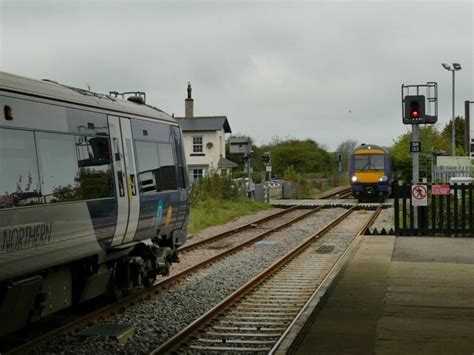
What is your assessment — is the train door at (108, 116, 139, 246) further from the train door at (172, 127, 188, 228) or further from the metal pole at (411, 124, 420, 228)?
the metal pole at (411, 124, 420, 228)

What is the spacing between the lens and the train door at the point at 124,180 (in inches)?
332

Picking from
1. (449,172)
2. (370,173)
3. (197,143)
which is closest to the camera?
(449,172)

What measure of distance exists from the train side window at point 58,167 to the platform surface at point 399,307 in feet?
9.59

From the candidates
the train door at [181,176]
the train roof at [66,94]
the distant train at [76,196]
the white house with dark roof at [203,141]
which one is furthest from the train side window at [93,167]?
the white house with dark roof at [203,141]

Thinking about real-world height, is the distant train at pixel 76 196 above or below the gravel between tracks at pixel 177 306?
above

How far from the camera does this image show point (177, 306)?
31.8 ft

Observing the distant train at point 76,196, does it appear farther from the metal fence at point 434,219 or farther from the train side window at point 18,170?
the metal fence at point 434,219

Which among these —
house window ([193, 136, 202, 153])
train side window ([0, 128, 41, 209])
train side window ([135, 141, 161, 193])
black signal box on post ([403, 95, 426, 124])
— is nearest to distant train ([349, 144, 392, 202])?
house window ([193, 136, 202, 153])

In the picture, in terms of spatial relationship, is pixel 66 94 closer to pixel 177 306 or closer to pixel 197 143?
pixel 177 306

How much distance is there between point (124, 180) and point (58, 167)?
5.60 ft

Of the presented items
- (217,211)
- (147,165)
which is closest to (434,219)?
(147,165)

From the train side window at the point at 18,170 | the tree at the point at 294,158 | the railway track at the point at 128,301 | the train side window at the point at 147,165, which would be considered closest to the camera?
the train side window at the point at 18,170

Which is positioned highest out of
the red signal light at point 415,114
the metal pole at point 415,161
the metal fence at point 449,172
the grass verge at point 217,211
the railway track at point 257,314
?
the red signal light at point 415,114

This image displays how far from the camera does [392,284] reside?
10.1 metres
